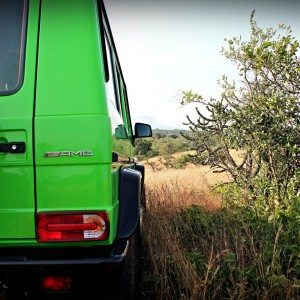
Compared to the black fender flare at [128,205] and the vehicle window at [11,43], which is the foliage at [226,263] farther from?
the vehicle window at [11,43]

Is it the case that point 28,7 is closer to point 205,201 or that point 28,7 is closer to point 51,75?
point 51,75

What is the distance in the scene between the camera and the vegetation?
331 centimetres

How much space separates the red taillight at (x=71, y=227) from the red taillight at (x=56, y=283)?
21 cm

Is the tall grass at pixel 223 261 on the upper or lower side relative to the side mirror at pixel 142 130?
lower

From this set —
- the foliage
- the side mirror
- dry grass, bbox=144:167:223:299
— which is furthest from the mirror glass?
the foliage

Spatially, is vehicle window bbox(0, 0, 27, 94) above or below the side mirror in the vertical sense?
above

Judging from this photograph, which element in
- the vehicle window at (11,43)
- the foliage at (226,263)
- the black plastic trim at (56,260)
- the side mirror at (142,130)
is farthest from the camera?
the side mirror at (142,130)

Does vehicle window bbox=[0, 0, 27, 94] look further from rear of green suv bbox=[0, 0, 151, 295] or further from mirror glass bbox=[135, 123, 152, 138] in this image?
mirror glass bbox=[135, 123, 152, 138]

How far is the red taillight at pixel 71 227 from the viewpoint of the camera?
2043mm

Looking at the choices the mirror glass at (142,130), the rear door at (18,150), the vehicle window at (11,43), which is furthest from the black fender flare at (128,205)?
the mirror glass at (142,130)

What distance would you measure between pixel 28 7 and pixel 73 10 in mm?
245

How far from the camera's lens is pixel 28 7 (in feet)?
7.23

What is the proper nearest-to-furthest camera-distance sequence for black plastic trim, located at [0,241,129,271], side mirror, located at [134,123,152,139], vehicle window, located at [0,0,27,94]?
black plastic trim, located at [0,241,129,271], vehicle window, located at [0,0,27,94], side mirror, located at [134,123,152,139]

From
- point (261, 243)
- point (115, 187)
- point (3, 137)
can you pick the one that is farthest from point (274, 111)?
point (3, 137)
